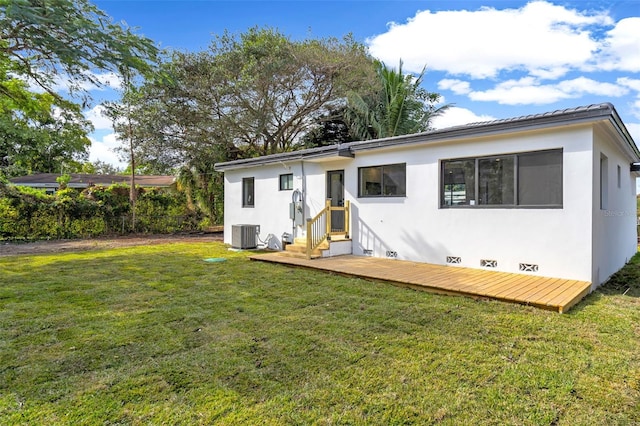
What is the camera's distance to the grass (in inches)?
92.2

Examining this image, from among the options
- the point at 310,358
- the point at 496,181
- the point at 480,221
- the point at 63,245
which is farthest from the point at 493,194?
the point at 63,245

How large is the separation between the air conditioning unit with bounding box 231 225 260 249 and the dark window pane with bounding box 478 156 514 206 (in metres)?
6.69

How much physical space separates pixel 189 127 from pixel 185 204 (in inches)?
144

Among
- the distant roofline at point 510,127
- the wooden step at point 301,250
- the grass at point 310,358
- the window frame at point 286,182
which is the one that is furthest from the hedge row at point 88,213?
the distant roofline at point 510,127

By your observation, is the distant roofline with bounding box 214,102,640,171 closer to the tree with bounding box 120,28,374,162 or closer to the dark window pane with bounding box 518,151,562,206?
the dark window pane with bounding box 518,151,562,206

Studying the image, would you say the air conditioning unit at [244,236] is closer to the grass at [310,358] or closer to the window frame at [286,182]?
the window frame at [286,182]

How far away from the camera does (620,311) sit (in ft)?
14.8

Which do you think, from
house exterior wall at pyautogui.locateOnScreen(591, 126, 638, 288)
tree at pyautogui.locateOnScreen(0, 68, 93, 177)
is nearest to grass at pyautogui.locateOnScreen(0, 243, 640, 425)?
house exterior wall at pyautogui.locateOnScreen(591, 126, 638, 288)

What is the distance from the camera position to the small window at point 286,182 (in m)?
10.5

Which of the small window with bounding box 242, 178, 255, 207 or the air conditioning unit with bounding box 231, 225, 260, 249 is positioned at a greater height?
the small window with bounding box 242, 178, 255, 207

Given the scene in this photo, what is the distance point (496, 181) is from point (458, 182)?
2.38 ft

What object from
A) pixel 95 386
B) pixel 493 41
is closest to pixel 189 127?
pixel 493 41

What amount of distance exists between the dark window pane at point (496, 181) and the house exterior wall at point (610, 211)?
Answer: 3.93ft

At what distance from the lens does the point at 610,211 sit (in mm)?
7035
